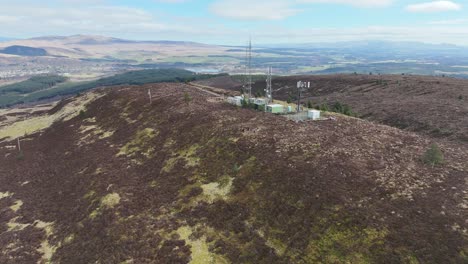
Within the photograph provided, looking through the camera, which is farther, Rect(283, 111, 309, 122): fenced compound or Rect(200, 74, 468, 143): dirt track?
Rect(200, 74, 468, 143): dirt track

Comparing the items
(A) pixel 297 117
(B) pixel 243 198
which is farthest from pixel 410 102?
(B) pixel 243 198

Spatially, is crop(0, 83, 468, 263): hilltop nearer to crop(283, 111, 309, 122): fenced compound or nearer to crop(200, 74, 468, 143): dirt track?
crop(283, 111, 309, 122): fenced compound

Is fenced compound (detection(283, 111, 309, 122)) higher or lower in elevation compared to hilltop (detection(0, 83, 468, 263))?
higher

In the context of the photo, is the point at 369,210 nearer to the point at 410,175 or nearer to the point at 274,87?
the point at 410,175

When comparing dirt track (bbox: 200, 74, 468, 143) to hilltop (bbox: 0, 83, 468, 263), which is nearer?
hilltop (bbox: 0, 83, 468, 263)

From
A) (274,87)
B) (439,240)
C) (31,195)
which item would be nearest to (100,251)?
(31,195)

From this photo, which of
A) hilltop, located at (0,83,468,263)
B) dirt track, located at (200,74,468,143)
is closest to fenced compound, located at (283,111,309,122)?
hilltop, located at (0,83,468,263)

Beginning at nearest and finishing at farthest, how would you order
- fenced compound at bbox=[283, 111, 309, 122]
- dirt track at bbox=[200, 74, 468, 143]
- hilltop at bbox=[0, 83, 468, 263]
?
hilltop at bbox=[0, 83, 468, 263], fenced compound at bbox=[283, 111, 309, 122], dirt track at bbox=[200, 74, 468, 143]

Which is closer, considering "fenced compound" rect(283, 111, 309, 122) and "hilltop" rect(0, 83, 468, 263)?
"hilltop" rect(0, 83, 468, 263)

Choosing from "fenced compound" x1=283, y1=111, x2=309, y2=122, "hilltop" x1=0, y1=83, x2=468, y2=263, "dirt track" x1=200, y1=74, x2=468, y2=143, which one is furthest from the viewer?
"dirt track" x1=200, y1=74, x2=468, y2=143

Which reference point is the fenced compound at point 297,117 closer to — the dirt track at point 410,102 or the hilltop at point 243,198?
the hilltop at point 243,198
